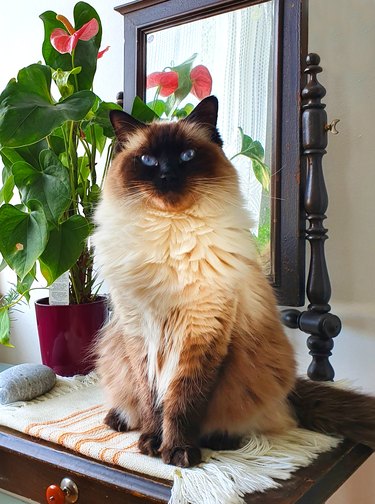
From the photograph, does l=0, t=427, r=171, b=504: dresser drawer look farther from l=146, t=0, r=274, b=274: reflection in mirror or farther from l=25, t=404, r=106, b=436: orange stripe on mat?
l=146, t=0, r=274, b=274: reflection in mirror

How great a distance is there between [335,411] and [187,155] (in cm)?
47

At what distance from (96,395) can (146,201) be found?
0.45 m

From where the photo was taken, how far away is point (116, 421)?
31.8 inches

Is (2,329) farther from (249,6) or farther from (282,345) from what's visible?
(249,6)

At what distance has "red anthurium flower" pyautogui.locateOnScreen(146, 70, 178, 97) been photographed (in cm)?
110

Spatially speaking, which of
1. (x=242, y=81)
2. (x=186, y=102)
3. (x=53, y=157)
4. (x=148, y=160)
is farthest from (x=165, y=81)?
(x=148, y=160)

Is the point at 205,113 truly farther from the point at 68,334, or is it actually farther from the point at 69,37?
the point at 68,334

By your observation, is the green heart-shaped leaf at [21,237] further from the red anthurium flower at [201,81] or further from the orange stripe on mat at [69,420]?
the red anthurium flower at [201,81]

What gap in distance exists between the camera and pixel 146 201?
736 millimetres

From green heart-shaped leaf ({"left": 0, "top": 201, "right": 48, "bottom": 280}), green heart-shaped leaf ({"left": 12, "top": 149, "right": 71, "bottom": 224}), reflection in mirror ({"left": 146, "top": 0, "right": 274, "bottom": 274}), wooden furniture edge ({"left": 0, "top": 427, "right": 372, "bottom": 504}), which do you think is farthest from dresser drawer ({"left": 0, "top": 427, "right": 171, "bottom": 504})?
reflection in mirror ({"left": 146, "top": 0, "right": 274, "bottom": 274})

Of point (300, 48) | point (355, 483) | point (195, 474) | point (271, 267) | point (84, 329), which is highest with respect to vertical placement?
point (300, 48)

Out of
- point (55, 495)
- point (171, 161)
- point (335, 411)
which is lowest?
point (55, 495)

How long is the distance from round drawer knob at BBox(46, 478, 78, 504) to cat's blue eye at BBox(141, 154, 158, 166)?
481 millimetres

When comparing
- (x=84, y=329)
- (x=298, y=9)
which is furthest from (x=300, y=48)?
(x=84, y=329)
